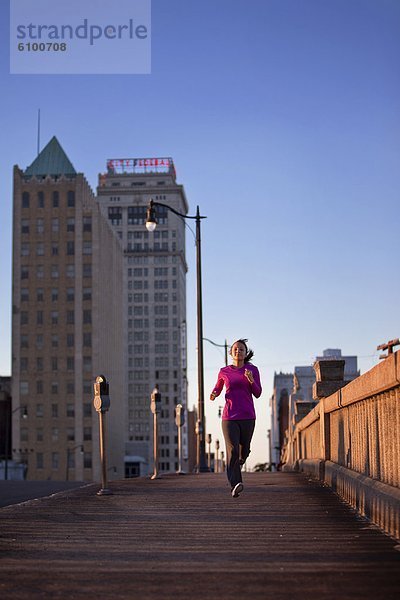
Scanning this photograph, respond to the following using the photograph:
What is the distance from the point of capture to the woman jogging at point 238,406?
11039mm

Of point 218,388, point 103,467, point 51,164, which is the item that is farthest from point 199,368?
point 51,164

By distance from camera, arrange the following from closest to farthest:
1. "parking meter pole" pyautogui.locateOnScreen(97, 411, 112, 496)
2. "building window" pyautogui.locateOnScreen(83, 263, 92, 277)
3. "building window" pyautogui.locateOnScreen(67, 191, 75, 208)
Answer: "parking meter pole" pyautogui.locateOnScreen(97, 411, 112, 496) < "building window" pyautogui.locateOnScreen(83, 263, 92, 277) < "building window" pyautogui.locateOnScreen(67, 191, 75, 208)

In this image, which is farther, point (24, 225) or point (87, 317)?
point (24, 225)

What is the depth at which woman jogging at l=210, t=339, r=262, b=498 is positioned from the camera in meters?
11.0

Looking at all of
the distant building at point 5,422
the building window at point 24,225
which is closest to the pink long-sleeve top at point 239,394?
the distant building at point 5,422

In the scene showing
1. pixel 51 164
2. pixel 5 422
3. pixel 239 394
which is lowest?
pixel 239 394

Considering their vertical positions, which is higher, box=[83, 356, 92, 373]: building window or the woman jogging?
box=[83, 356, 92, 373]: building window

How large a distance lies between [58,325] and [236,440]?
465 feet

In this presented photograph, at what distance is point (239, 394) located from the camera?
1108 cm

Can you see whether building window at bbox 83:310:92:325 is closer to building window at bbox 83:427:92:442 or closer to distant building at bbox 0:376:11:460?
building window at bbox 83:427:92:442

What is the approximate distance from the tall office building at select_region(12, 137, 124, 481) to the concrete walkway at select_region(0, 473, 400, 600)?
13743cm

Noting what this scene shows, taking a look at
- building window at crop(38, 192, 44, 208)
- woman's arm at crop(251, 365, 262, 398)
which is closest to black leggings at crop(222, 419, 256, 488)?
woman's arm at crop(251, 365, 262, 398)

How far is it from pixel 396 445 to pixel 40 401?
144313mm

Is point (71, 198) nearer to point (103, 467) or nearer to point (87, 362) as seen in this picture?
point (87, 362)
